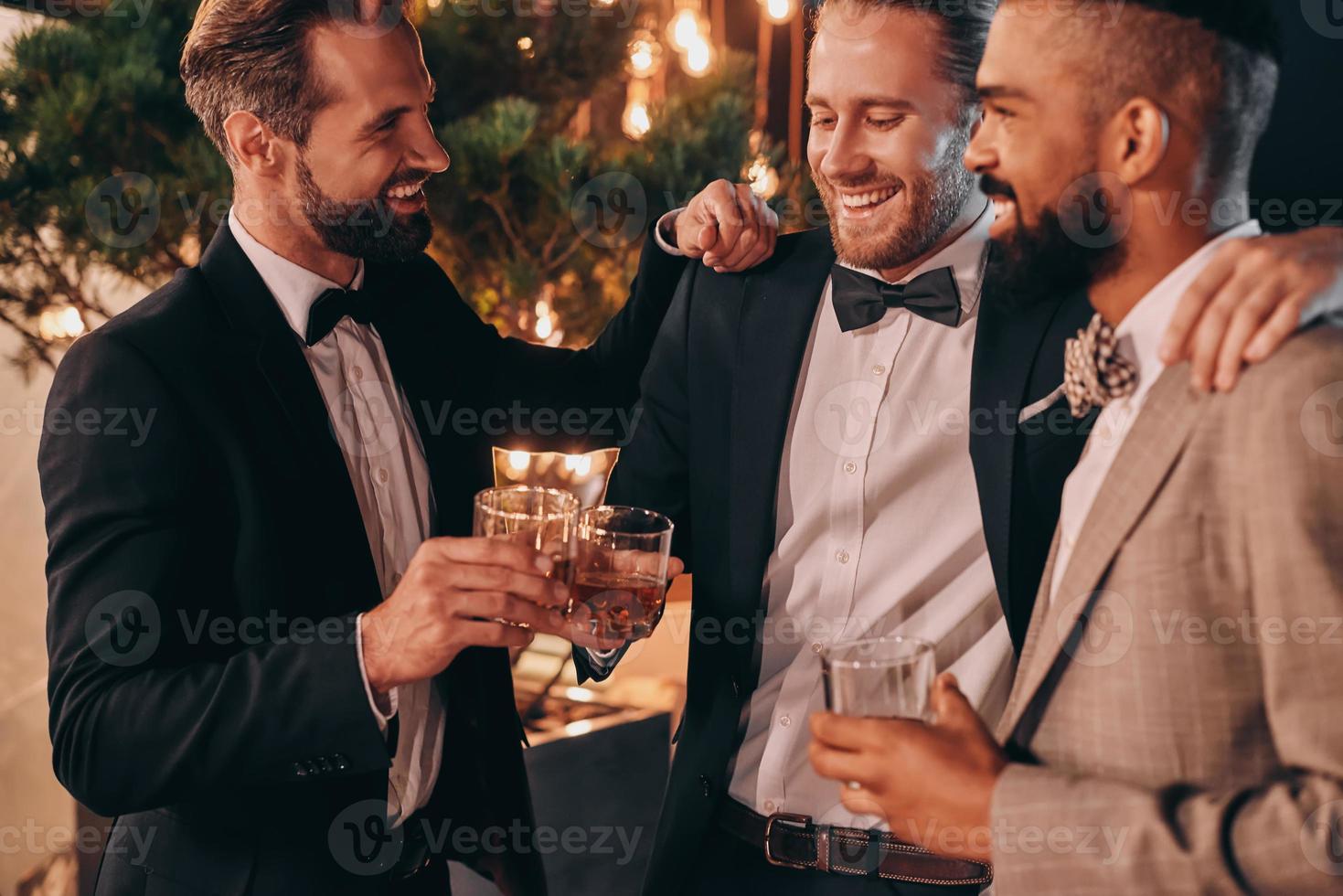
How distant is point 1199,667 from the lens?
42.0 inches

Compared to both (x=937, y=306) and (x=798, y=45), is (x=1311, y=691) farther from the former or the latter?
(x=798, y=45)

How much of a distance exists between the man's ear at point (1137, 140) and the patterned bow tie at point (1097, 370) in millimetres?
172

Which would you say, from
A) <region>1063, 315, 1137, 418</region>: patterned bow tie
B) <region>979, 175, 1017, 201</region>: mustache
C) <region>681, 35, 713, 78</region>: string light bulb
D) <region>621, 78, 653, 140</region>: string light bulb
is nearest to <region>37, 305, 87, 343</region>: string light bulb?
<region>621, 78, 653, 140</region>: string light bulb

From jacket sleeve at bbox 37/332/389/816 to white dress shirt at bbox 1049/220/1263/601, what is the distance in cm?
97

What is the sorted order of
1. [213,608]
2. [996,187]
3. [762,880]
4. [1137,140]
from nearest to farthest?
[1137,140] < [996,187] < [213,608] < [762,880]

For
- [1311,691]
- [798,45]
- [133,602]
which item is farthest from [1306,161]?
[798,45]

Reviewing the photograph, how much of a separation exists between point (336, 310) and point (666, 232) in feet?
2.29

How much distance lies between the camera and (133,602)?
1485mm

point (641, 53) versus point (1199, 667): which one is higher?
point (641, 53)

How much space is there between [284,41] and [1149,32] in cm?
134

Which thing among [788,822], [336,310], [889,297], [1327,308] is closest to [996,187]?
[1327,308]

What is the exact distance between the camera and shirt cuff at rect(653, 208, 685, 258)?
7.21ft

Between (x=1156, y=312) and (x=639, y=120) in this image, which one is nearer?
(x=1156, y=312)

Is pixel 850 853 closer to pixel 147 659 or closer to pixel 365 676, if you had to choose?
pixel 365 676
